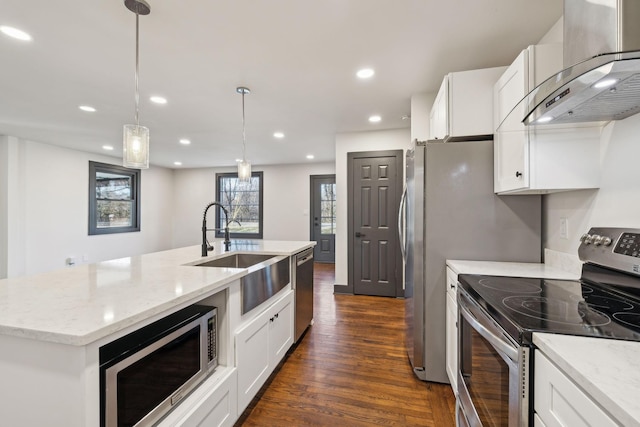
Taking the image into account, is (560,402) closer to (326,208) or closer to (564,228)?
(564,228)

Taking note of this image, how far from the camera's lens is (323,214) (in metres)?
6.91

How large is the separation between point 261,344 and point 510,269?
165 cm

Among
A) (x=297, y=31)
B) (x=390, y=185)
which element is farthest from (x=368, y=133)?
(x=297, y=31)

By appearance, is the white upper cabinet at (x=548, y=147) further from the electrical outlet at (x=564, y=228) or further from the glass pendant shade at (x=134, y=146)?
the glass pendant shade at (x=134, y=146)

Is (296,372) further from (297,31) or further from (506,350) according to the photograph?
(297,31)

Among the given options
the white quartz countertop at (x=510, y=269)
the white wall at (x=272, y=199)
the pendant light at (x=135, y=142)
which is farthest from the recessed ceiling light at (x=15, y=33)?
the white wall at (x=272, y=199)

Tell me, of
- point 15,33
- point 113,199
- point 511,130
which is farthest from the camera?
point 113,199

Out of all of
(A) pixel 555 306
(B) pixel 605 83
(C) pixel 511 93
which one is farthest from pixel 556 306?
(C) pixel 511 93

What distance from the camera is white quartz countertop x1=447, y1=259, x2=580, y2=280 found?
61.0 inches

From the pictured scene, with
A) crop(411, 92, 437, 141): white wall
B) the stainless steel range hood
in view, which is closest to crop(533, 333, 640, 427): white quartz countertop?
the stainless steel range hood

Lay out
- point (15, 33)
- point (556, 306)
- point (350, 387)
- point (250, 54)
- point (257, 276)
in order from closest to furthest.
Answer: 1. point (556, 306)
2. point (257, 276)
3. point (15, 33)
4. point (350, 387)
5. point (250, 54)

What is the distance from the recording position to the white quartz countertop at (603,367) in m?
0.55

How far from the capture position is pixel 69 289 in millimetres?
1188

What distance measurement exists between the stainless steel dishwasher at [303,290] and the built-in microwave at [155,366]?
1201 mm
